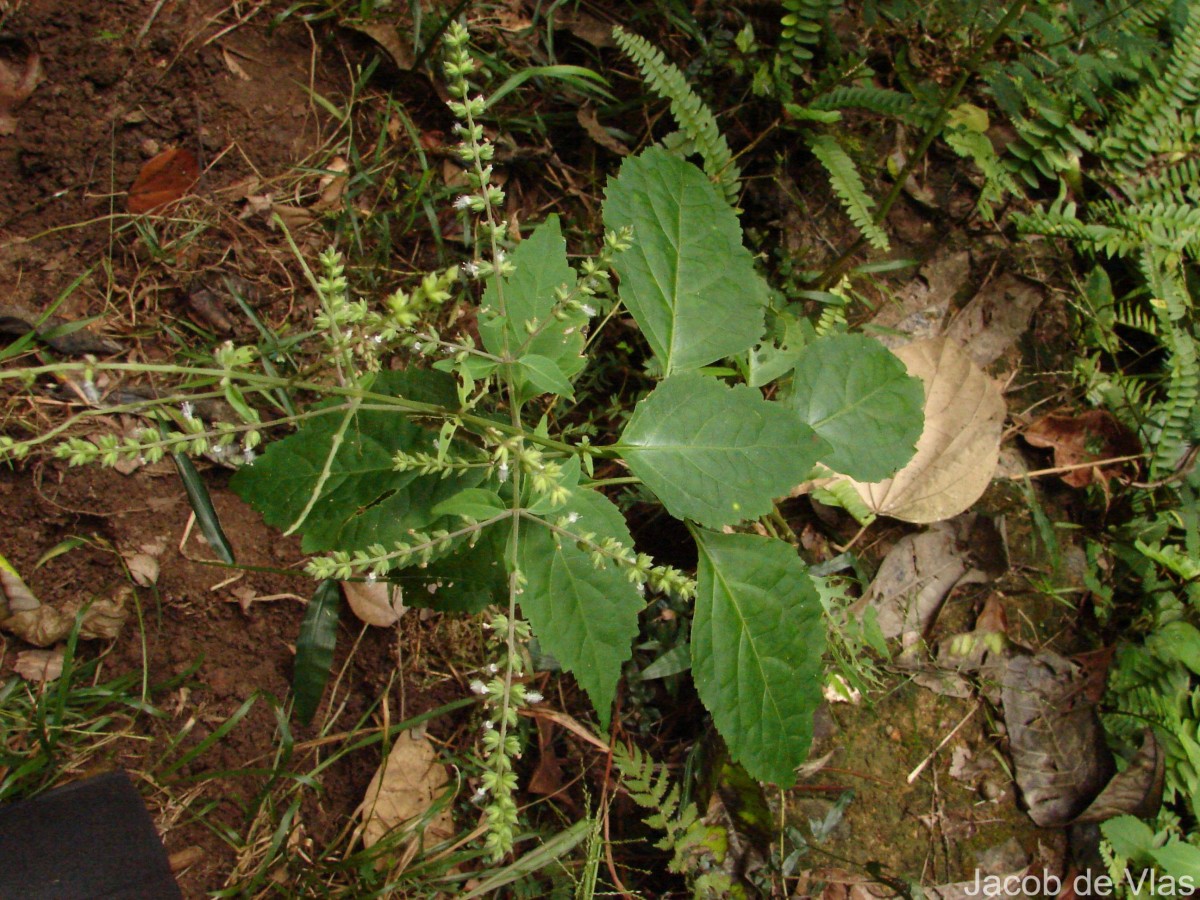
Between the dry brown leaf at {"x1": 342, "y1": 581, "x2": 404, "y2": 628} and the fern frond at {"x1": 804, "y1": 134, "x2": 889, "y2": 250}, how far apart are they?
2.17 metres

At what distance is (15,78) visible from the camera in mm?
2881

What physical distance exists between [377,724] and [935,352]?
2.56 m

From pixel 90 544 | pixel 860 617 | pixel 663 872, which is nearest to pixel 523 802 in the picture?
pixel 663 872

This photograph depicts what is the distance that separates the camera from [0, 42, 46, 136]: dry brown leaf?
287 cm

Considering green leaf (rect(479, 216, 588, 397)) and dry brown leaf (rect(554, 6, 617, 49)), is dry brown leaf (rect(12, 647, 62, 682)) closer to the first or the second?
green leaf (rect(479, 216, 588, 397))

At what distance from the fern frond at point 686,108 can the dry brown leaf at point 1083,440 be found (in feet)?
5.50

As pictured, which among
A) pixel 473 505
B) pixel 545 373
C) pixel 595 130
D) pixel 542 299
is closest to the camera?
pixel 473 505

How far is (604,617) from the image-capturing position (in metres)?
2.06

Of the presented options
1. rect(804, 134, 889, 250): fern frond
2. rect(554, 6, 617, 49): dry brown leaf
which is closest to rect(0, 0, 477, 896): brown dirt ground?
rect(554, 6, 617, 49): dry brown leaf

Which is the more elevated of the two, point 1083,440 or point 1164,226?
point 1164,226

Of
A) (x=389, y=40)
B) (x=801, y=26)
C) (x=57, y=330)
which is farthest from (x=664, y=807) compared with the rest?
(x=389, y=40)

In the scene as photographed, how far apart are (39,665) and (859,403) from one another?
279 cm

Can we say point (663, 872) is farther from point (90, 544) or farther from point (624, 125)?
point (624, 125)

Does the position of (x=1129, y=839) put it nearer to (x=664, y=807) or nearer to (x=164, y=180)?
(x=664, y=807)
